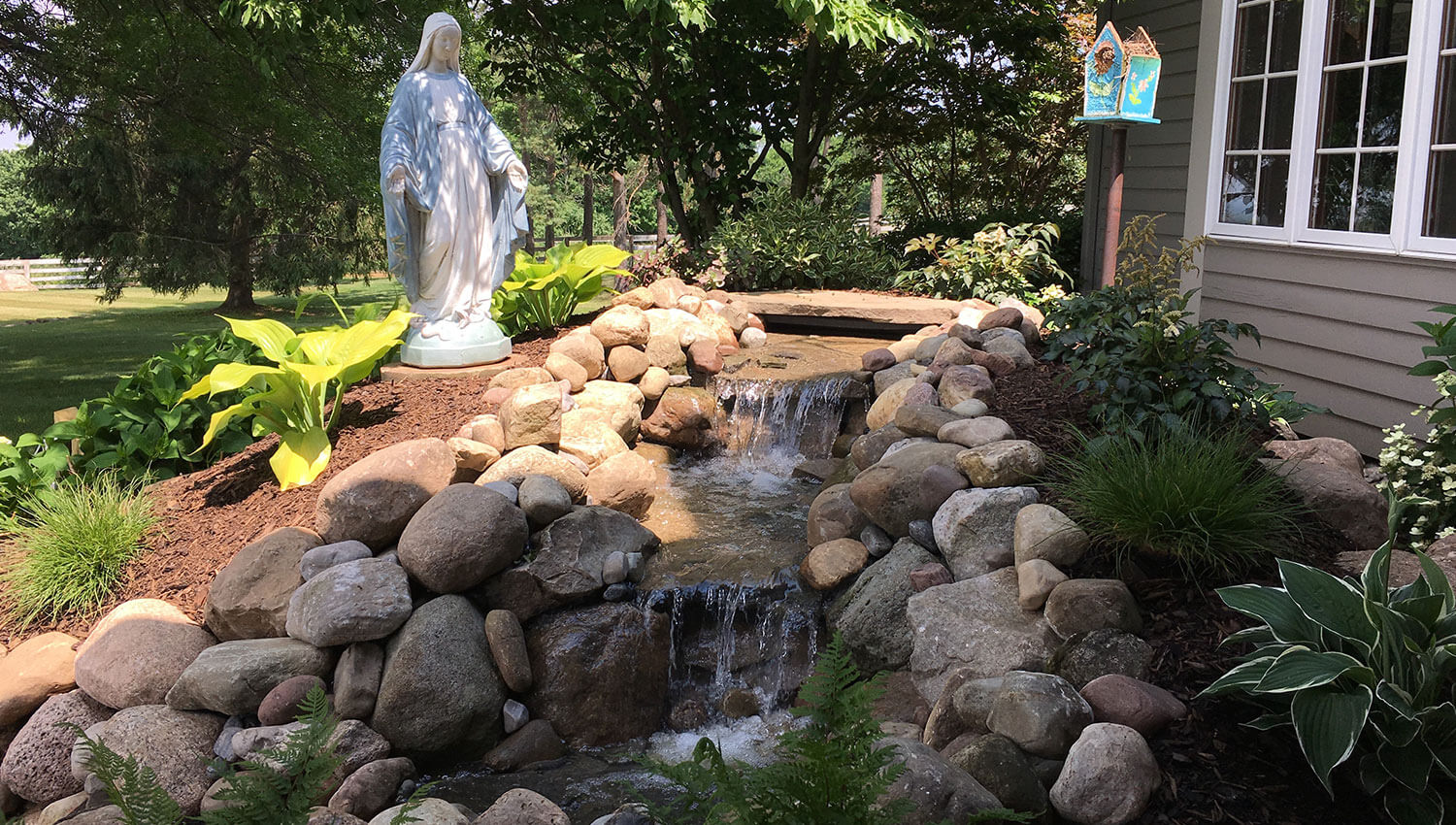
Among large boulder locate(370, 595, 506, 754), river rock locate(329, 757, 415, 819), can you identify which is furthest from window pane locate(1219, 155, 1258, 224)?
river rock locate(329, 757, 415, 819)

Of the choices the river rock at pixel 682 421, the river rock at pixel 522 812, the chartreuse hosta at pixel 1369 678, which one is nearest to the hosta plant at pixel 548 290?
the river rock at pixel 682 421

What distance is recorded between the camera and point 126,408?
573cm

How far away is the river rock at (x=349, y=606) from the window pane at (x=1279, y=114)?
563cm

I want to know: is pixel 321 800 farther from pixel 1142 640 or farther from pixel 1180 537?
pixel 1180 537

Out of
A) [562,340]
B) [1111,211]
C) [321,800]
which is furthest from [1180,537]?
[562,340]

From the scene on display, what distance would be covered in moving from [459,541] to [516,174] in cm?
284

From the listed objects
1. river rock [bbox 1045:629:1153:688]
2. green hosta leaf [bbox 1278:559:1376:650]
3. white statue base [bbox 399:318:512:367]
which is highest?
white statue base [bbox 399:318:512:367]

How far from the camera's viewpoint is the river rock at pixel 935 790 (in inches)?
110

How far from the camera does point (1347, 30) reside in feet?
18.3

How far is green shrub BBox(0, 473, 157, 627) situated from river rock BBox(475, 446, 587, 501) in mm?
1703

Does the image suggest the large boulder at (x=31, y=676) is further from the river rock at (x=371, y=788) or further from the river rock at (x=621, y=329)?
the river rock at (x=621, y=329)

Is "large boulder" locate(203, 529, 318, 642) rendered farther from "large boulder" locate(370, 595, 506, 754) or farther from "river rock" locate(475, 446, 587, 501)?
"river rock" locate(475, 446, 587, 501)

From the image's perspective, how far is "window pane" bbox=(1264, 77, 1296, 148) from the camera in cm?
601

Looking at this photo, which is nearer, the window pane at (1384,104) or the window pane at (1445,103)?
the window pane at (1445,103)
